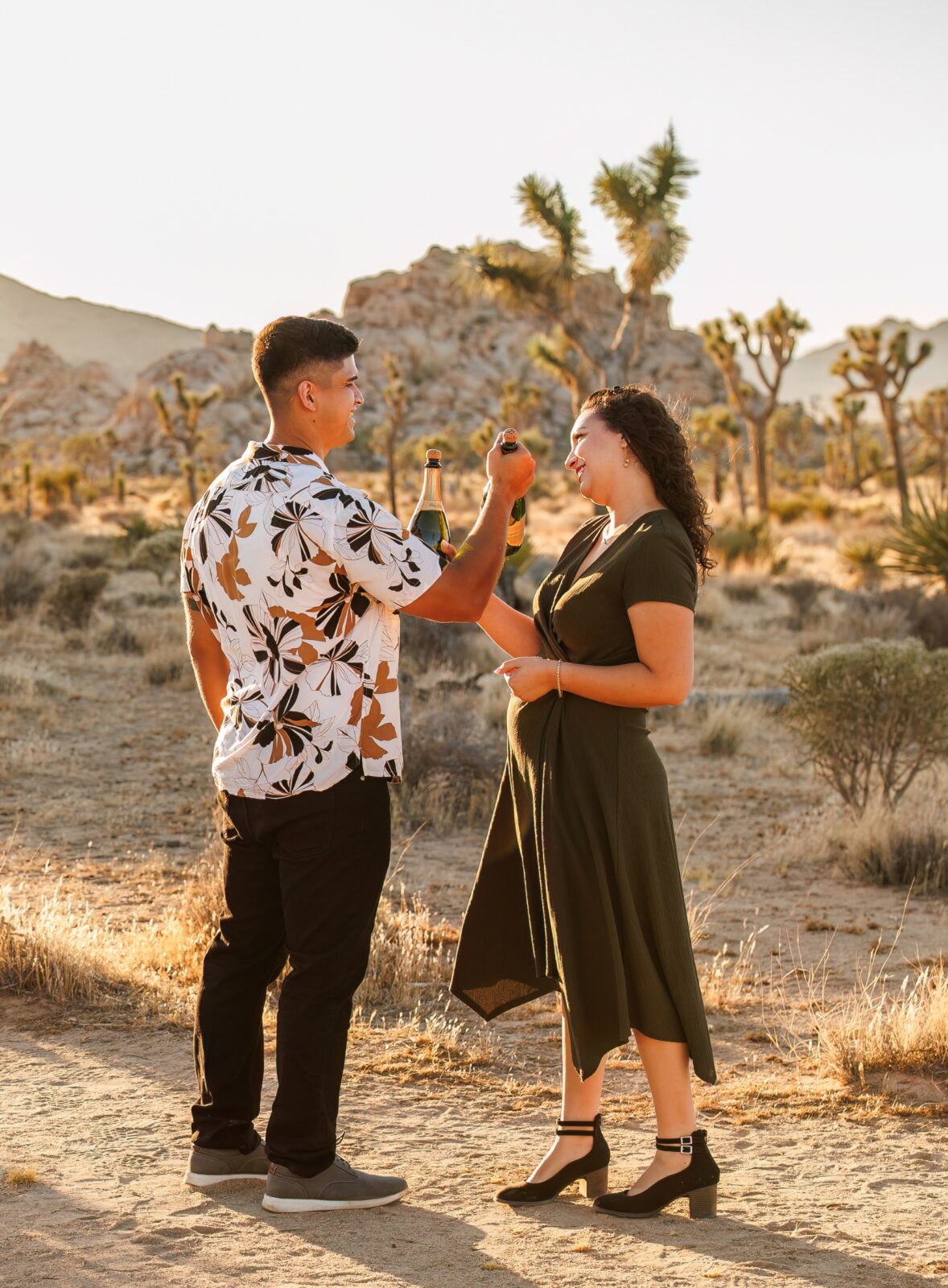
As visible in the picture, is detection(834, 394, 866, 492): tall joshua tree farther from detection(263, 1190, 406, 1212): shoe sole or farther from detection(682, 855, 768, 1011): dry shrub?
detection(263, 1190, 406, 1212): shoe sole

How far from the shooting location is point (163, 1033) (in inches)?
182

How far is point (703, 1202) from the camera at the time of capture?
124 inches

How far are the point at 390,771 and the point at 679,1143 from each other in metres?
1.07

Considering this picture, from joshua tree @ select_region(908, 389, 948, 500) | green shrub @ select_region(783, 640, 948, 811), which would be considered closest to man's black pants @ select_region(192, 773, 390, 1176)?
green shrub @ select_region(783, 640, 948, 811)

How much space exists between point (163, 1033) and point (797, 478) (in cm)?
5331

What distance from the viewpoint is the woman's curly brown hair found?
3.17 m

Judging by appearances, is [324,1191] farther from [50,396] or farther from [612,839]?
[50,396]

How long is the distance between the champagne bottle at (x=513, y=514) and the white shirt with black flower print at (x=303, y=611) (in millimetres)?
301

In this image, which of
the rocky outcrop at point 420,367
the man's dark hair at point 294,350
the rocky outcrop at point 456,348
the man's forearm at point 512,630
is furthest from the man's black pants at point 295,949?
the rocky outcrop at point 456,348

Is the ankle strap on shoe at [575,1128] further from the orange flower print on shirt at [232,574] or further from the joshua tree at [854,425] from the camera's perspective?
the joshua tree at [854,425]

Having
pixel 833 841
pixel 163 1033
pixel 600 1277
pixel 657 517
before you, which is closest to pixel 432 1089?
pixel 163 1033

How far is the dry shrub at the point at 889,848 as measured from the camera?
23.9 feet

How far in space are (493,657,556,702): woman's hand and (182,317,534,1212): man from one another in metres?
0.27

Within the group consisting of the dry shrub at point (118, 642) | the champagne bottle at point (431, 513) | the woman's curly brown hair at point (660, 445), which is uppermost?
the woman's curly brown hair at point (660, 445)
